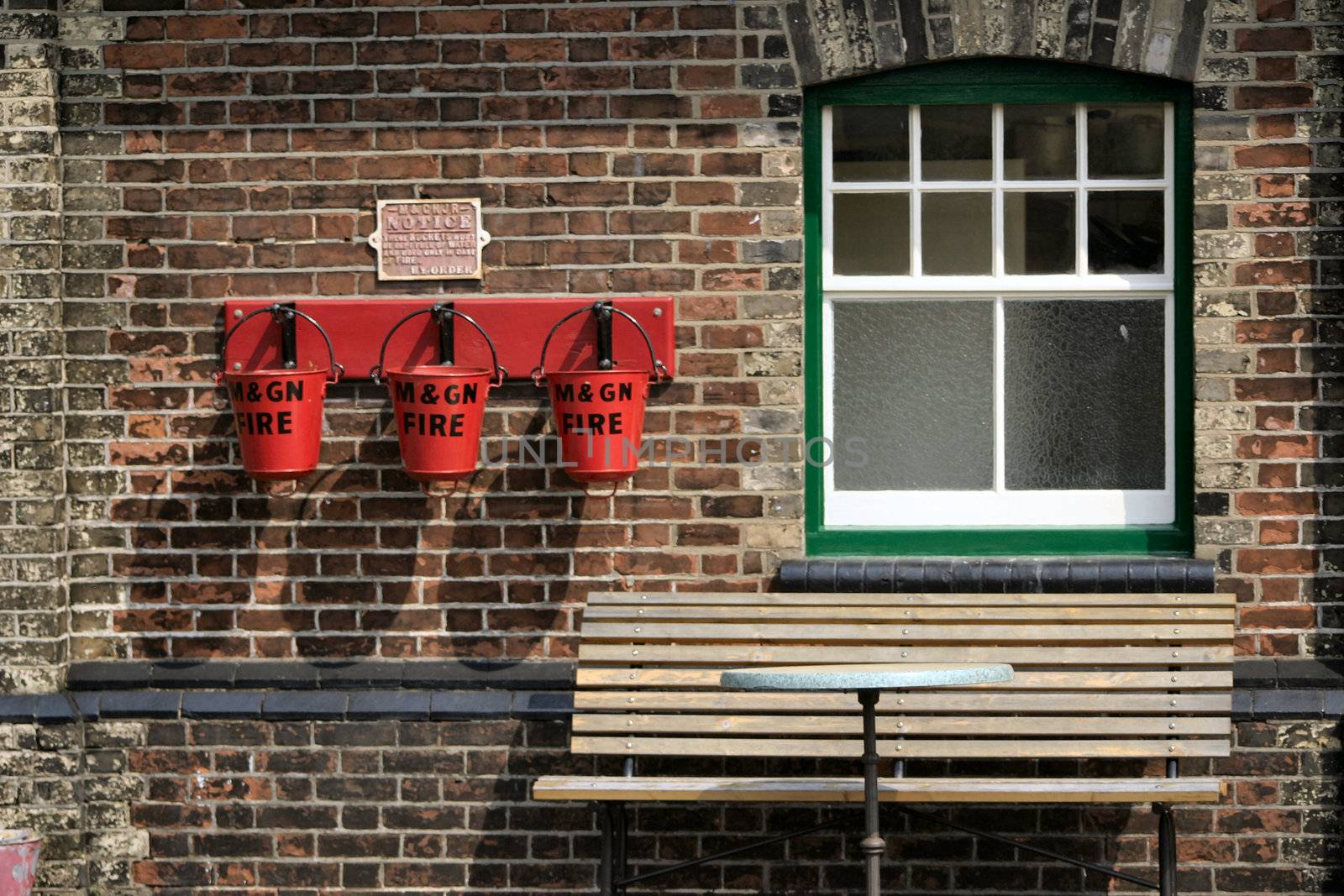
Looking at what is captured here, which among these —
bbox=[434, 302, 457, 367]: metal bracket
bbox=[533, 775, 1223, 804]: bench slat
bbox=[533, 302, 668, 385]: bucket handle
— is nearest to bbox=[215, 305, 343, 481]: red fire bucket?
bbox=[434, 302, 457, 367]: metal bracket

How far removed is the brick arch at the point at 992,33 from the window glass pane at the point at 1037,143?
0.20 meters

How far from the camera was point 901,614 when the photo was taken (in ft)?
16.0

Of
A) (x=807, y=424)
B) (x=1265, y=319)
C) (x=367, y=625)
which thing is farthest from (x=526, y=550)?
(x=1265, y=319)

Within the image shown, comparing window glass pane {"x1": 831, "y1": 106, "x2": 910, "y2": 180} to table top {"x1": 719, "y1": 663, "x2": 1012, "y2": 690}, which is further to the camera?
window glass pane {"x1": 831, "y1": 106, "x2": 910, "y2": 180}

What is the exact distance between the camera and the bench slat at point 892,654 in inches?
186

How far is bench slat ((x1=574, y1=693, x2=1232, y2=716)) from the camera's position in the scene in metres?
4.66

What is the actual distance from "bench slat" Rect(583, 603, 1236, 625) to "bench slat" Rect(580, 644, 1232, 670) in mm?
82

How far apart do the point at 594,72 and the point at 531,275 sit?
2.15 ft

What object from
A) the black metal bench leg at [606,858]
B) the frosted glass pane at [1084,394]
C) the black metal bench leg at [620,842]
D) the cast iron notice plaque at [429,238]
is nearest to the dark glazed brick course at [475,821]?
the black metal bench leg at [620,842]

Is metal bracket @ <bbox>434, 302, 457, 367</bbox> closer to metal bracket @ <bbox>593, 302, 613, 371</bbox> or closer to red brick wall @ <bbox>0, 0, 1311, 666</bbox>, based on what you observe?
red brick wall @ <bbox>0, 0, 1311, 666</bbox>

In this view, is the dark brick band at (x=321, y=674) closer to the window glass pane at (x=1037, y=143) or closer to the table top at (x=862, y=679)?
the table top at (x=862, y=679)

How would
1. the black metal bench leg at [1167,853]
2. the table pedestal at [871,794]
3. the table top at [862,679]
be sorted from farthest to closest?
1. the black metal bench leg at [1167,853]
2. the table pedestal at [871,794]
3. the table top at [862,679]

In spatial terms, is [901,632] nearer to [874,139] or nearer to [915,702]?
[915,702]

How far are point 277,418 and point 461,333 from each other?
634 millimetres
